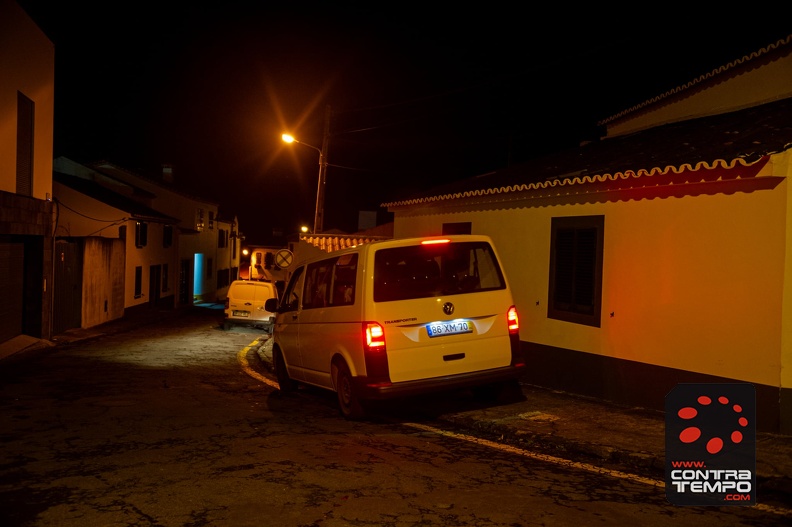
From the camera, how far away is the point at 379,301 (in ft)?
26.1

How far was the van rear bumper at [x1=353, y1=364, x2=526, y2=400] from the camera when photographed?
7.92 metres

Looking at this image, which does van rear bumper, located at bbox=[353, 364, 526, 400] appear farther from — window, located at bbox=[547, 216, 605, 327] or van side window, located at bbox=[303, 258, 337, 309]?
window, located at bbox=[547, 216, 605, 327]

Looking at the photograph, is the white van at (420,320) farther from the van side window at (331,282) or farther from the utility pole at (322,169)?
the utility pole at (322,169)

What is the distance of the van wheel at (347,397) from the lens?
851 centimetres

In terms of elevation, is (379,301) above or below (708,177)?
below

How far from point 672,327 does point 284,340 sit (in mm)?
5701

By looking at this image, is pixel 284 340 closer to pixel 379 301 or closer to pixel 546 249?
pixel 379 301

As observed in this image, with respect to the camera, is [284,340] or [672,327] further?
[284,340]

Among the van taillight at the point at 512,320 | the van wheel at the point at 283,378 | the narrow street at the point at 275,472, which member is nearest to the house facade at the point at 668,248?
the van taillight at the point at 512,320

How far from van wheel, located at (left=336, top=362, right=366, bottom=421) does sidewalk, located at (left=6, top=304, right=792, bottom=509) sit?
44.1 inches

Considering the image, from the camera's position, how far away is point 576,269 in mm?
10641

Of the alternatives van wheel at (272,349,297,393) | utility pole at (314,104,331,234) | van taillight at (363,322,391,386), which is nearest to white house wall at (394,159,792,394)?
van taillight at (363,322,391,386)

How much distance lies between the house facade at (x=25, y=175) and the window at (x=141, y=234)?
11.9 metres

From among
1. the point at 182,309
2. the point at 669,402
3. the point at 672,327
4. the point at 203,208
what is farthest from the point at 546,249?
the point at 203,208
